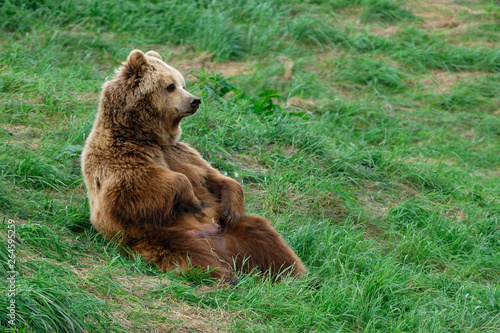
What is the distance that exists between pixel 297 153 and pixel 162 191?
8.31 ft

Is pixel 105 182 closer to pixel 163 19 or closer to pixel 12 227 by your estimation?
pixel 12 227

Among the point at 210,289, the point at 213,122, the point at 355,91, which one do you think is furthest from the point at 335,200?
the point at 355,91

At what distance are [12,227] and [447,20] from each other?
8.96 meters

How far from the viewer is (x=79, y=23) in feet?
28.3

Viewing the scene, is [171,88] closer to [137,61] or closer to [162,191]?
[137,61]

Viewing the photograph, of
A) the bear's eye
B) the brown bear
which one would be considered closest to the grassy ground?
the brown bear

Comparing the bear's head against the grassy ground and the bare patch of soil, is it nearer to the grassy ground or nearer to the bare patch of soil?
the grassy ground

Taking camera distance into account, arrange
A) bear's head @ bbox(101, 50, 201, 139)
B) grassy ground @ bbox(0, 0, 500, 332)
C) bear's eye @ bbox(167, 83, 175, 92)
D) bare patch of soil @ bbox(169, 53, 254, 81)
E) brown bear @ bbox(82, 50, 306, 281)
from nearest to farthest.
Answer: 1. grassy ground @ bbox(0, 0, 500, 332)
2. brown bear @ bbox(82, 50, 306, 281)
3. bear's head @ bbox(101, 50, 201, 139)
4. bear's eye @ bbox(167, 83, 175, 92)
5. bare patch of soil @ bbox(169, 53, 254, 81)

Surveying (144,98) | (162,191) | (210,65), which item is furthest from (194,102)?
(210,65)

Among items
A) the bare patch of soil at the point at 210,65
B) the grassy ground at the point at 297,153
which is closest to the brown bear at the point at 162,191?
the grassy ground at the point at 297,153

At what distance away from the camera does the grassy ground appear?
12.6 ft

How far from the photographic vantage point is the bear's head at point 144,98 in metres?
4.43

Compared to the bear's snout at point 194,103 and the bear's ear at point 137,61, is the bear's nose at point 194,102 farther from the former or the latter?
the bear's ear at point 137,61

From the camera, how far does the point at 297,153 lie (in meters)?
6.45
